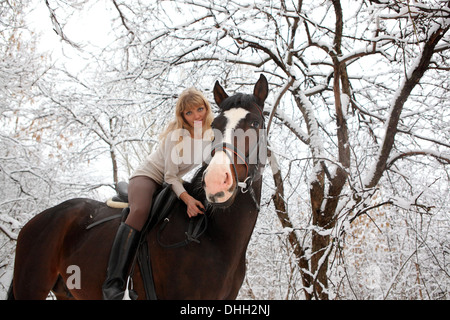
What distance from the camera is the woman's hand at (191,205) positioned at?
2.38 m

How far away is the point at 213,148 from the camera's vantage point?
2289 mm

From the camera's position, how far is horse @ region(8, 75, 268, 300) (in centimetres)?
222

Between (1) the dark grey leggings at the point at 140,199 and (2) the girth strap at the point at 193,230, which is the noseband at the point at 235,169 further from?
(1) the dark grey leggings at the point at 140,199

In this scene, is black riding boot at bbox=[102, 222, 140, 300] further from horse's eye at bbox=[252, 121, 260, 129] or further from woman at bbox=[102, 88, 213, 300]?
horse's eye at bbox=[252, 121, 260, 129]

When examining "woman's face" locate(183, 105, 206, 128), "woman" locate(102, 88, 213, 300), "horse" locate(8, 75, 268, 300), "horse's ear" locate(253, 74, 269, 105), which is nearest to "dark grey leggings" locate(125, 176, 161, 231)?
"woman" locate(102, 88, 213, 300)

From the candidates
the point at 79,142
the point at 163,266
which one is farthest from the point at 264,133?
the point at 79,142

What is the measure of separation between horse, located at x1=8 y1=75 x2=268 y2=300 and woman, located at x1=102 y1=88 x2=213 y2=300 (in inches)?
5.1

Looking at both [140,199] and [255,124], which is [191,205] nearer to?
[140,199]

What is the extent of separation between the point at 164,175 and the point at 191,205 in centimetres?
38

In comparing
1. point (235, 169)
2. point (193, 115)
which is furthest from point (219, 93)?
point (235, 169)

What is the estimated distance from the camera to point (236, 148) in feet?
7.48
